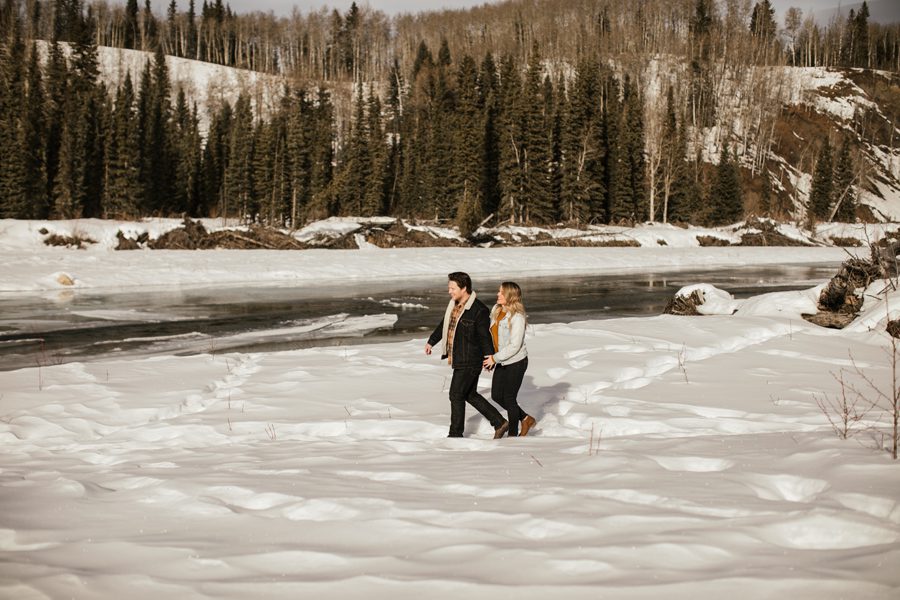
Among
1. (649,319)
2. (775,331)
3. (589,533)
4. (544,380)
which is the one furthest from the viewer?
(649,319)

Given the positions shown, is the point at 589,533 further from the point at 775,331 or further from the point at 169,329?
the point at 169,329

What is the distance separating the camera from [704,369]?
951 centimetres

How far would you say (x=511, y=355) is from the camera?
6.73 m

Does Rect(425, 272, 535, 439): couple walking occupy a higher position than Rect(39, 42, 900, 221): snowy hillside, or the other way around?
Rect(39, 42, 900, 221): snowy hillside

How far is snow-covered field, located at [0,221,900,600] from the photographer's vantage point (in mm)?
2895

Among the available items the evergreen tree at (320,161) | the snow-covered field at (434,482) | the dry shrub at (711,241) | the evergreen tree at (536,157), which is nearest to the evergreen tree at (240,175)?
the evergreen tree at (320,161)

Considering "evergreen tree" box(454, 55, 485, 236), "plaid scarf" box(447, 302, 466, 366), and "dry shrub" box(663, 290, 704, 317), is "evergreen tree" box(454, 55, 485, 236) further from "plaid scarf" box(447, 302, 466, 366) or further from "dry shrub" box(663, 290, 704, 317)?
"plaid scarf" box(447, 302, 466, 366)

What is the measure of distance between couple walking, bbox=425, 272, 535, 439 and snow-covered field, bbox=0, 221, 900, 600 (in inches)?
18.3

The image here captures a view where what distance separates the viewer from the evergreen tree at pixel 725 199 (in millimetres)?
63312

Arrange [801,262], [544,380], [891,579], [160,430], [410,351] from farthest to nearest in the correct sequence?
[801,262]
[410,351]
[544,380]
[160,430]
[891,579]

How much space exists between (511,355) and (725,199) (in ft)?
209

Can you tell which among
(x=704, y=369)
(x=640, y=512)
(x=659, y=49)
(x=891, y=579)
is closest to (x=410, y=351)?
(x=704, y=369)

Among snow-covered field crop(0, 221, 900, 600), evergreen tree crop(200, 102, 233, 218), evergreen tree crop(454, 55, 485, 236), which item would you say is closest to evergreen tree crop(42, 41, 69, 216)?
evergreen tree crop(200, 102, 233, 218)

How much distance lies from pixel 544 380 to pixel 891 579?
6.68 m
